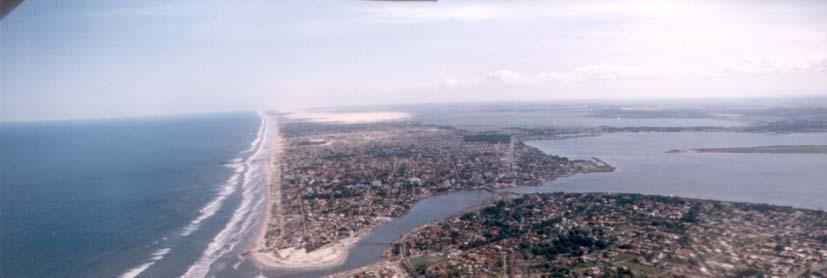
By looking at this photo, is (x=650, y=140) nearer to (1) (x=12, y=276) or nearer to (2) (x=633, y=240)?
(2) (x=633, y=240)

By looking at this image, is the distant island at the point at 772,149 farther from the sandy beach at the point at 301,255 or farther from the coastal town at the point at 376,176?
the sandy beach at the point at 301,255

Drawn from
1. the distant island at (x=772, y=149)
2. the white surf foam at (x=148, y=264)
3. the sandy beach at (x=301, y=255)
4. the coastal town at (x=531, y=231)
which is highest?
the distant island at (x=772, y=149)

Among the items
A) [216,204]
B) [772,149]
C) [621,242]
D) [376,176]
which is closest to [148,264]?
[216,204]

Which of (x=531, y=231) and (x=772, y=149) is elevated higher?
(x=772, y=149)

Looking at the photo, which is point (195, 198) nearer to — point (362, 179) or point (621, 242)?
point (362, 179)

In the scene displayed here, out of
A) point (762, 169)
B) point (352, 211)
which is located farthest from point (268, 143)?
point (762, 169)

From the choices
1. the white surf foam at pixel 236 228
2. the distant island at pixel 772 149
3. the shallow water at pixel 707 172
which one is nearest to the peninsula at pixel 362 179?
the white surf foam at pixel 236 228

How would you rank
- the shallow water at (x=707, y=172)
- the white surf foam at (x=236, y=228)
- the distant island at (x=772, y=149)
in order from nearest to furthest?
the white surf foam at (x=236, y=228)
the shallow water at (x=707, y=172)
the distant island at (x=772, y=149)
